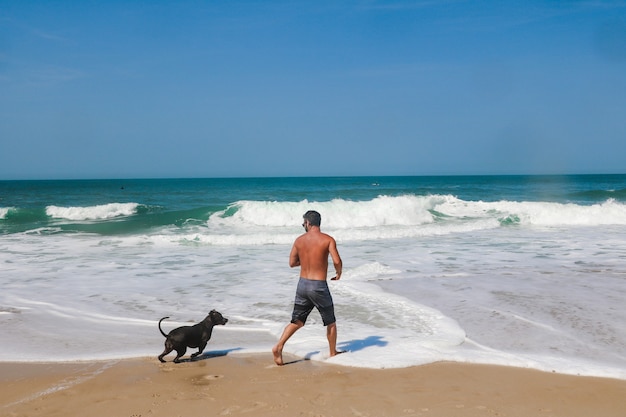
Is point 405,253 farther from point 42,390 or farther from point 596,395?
point 42,390

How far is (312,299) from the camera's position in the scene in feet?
17.7

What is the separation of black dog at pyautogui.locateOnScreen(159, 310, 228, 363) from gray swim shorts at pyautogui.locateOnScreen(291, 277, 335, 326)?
0.91 meters

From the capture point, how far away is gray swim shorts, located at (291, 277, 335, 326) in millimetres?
5395

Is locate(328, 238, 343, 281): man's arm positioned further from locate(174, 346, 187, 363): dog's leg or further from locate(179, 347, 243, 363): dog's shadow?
locate(174, 346, 187, 363): dog's leg

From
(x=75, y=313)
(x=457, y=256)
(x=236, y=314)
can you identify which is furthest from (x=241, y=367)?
(x=457, y=256)

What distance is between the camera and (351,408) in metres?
4.25

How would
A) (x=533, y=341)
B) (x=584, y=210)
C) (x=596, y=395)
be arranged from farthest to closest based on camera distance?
(x=584, y=210) → (x=533, y=341) → (x=596, y=395)

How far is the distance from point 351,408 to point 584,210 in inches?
972

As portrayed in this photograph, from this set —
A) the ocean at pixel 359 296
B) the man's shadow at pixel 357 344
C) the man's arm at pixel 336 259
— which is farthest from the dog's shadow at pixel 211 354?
the man's arm at pixel 336 259

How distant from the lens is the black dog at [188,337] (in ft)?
17.8

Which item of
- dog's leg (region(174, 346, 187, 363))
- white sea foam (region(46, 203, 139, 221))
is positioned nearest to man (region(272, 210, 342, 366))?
dog's leg (region(174, 346, 187, 363))

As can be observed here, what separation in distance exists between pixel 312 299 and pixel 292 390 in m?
1.00

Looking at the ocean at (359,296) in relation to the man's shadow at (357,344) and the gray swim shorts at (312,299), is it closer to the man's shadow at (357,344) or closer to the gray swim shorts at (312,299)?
the man's shadow at (357,344)

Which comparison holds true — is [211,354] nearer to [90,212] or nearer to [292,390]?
[292,390]
